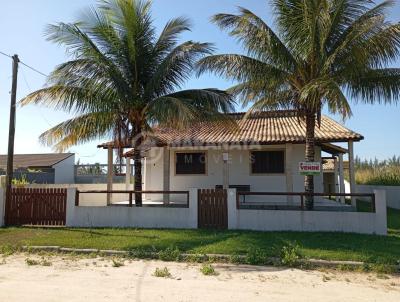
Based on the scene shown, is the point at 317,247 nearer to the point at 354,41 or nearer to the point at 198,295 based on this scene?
the point at 198,295

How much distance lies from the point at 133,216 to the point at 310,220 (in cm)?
543

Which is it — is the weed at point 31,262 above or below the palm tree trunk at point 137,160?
below

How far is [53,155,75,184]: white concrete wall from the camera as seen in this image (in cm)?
3444

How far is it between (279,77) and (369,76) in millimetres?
2703

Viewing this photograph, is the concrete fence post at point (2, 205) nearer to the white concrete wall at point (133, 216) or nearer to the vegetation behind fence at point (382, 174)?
the white concrete wall at point (133, 216)

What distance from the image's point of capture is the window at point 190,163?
17641 millimetres

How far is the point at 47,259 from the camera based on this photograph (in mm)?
8500

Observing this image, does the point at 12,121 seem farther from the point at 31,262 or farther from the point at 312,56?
the point at 312,56

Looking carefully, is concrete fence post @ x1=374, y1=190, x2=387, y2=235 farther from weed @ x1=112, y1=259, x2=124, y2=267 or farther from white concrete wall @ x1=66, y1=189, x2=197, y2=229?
weed @ x1=112, y1=259, x2=124, y2=267

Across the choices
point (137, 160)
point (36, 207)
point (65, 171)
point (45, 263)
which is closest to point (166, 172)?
point (137, 160)

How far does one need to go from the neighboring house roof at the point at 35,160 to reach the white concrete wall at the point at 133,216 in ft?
74.7

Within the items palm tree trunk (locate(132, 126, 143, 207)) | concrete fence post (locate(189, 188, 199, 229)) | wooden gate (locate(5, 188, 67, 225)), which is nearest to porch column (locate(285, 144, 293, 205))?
concrete fence post (locate(189, 188, 199, 229))

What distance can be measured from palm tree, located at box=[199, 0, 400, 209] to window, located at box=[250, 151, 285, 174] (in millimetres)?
4106

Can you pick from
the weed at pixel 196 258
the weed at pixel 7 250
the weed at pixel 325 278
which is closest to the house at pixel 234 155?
the weed at pixel 7 250
